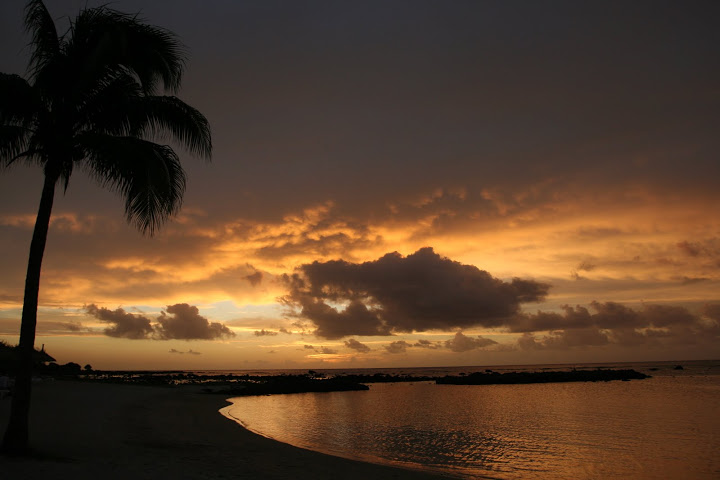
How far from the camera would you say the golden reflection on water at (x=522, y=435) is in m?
17.6

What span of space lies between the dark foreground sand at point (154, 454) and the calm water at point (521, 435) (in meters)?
2.79

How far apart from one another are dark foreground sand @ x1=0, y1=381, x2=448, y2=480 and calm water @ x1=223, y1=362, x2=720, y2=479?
2.79 m

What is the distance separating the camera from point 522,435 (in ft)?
82.2

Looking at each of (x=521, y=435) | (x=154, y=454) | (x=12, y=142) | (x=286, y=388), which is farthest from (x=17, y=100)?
(x=286, y=388)

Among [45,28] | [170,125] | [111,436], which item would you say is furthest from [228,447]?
[45,28]

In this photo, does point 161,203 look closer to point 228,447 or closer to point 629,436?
point 228,447

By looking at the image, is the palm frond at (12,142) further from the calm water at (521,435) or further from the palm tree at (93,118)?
the calm water at (521,435)

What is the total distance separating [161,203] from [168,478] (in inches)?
276

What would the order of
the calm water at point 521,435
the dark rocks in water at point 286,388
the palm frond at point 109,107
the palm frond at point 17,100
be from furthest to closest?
the dark rocks in water at point 286,388 < the calm water at point 521,435 < the palm frond at point 109,107 < the palm frond at point 17,100

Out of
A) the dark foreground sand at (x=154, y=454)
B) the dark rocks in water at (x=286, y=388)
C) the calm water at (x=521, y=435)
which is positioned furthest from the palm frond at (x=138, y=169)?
the dark rocks in water at (x=286, y=388)

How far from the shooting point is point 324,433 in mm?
25859

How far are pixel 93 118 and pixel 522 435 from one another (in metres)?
24.4

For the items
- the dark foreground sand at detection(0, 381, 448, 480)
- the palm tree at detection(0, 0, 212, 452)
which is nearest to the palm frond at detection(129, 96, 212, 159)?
the palm tree at detection(0, 0, 212, 452)

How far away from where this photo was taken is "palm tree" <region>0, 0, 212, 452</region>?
11672mm
